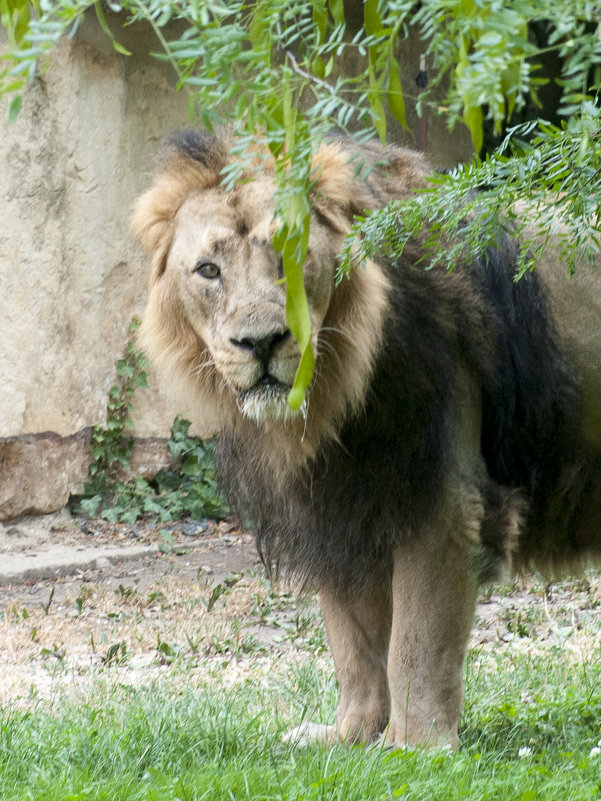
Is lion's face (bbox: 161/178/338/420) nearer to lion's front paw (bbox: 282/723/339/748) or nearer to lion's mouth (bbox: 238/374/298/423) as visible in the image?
lion's mouth (bbox: 238/374/298/423)

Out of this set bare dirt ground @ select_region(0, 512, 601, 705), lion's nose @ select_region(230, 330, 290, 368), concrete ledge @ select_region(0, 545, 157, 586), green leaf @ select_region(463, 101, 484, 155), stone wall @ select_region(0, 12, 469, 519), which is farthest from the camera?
stone wall @ select_region(0, 12, 469, 519)

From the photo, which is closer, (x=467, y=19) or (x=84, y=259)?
(x=467, y=19)

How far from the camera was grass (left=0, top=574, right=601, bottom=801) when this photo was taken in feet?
10.0

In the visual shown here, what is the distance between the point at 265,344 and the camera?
128 inches

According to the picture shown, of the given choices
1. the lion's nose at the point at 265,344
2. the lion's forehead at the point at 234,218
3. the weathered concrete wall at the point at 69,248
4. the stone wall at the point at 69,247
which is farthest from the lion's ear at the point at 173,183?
the stone wall at the point at 69,247

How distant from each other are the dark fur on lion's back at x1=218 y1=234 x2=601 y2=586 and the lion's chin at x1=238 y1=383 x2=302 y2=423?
1.52ft

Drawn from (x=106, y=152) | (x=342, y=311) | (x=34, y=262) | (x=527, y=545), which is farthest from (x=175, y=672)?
(x=106, y=152)

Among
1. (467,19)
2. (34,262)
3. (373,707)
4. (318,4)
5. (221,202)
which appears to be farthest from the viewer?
(34,262)

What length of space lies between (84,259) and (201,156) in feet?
15.6

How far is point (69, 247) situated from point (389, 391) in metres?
5.05

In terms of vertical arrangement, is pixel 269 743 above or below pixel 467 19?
below

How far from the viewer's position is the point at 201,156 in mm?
3742

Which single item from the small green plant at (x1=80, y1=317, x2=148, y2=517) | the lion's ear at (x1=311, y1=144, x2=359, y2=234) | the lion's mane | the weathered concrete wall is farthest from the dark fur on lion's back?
the small green plant at (x1=80, y1=317, x2=148, y2=517)

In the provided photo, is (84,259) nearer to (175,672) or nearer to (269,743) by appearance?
(175,672)
